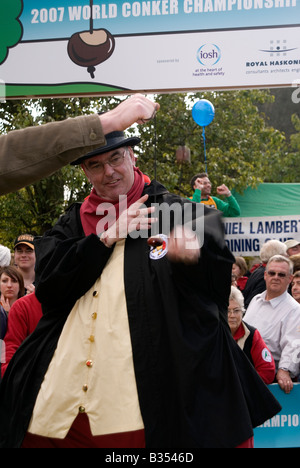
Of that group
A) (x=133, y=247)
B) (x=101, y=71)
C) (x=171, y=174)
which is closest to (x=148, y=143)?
(x=171, y=174)

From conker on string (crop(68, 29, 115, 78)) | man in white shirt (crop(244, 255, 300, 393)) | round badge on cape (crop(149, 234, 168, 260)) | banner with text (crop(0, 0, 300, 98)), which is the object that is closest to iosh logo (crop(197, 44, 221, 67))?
banner with text (crop(0, 0, 300, 98))

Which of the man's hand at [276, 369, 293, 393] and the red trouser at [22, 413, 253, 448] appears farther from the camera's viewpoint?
the man's hand at [276, 369, 293, 393]

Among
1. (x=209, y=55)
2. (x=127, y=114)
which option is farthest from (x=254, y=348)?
(x=127, y=114)

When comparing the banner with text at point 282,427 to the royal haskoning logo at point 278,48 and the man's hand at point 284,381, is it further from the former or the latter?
the royal haskoning logo at point 278,48

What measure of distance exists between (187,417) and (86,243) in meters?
0.79

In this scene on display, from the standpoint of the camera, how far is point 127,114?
76.9 inches

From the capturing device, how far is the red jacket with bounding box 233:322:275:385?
466 cm

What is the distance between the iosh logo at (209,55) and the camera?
4805 millimetres

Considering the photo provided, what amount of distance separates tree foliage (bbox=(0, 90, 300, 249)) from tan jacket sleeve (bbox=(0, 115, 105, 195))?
7.71m

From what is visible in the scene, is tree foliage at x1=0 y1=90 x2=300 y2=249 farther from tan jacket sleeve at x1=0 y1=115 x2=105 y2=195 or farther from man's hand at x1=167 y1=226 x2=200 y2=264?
tan jacket sleeve at x1=0 y1=115 x2=105 y2=195

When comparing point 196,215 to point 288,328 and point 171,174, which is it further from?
point 171,174

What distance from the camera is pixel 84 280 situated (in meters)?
2.67

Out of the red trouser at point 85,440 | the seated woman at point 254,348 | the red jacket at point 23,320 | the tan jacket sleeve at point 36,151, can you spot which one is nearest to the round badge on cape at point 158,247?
the red trouser at point 85,440

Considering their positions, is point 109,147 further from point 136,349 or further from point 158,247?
point 136,349
